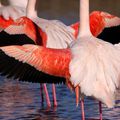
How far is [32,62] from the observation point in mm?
9625

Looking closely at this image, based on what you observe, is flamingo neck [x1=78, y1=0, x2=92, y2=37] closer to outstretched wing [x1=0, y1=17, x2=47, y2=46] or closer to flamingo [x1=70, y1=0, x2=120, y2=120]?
flamingo [x1=70, y1=0, x2=120, y2=120]

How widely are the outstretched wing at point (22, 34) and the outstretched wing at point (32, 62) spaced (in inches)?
79.2

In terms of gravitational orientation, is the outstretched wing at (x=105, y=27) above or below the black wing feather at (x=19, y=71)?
above

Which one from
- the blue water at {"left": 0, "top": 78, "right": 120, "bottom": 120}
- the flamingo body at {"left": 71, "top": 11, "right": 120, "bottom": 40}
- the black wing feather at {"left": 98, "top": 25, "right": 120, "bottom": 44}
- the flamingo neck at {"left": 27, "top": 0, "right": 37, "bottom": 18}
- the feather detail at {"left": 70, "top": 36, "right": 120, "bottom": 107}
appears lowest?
the blue water at {"left": 0, "top": 78, "right": 120, "bottom": 120}

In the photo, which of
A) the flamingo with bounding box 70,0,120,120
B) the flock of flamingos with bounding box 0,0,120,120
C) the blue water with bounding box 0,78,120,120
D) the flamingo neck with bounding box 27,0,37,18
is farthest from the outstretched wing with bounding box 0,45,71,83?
the flamingo neck with bounding box 27,0,37,18

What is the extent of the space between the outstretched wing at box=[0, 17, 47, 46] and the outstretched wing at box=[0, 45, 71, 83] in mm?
2012

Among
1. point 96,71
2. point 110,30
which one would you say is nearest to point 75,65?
point 96,71

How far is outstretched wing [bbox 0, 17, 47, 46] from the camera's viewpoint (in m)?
11.8

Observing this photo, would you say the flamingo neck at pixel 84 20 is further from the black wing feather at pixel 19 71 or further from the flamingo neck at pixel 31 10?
the flamingo neck at pixel 31 10

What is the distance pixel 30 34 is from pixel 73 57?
2.52m

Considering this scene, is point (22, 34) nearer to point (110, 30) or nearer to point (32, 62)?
point (110, 30)

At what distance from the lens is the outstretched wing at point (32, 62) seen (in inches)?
376

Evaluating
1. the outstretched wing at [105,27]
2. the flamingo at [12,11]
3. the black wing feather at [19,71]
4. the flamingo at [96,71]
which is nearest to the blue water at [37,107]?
the outstretched wing at [105,27]

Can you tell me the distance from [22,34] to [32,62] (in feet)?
7.57
